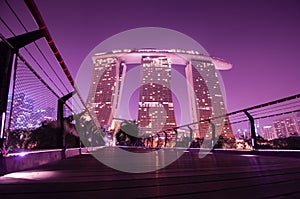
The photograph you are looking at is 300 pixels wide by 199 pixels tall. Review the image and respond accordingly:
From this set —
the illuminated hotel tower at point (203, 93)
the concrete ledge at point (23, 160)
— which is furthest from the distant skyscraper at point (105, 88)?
the concrete ledge at point (23, 160)

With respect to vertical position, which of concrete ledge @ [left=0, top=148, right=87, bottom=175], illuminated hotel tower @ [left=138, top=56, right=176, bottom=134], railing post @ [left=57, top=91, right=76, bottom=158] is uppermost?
illuminated hotel tower @ [left=138, top=56, right=176, bottom=134]

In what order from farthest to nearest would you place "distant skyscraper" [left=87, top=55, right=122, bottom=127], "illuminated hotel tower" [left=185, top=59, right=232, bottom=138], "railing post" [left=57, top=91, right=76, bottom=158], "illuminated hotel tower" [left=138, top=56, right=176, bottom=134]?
"illuminated hotel tower" [left=138, top=56, right=176, bottom=134], "illuminated hotel tower" [left=185, top=59, right=232, bottom=138], "distant skyscraper" [left=87, top=55, right=122, bottom=127], "railing post" [left=57, top=91, right=76, bottom=158]

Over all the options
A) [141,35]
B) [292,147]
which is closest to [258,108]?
[292,147]

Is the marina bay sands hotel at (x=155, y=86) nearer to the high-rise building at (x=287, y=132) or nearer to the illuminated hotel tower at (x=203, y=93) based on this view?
the illuminated hotel tower at (x=203, y=93)

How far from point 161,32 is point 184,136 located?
9092 centimetres

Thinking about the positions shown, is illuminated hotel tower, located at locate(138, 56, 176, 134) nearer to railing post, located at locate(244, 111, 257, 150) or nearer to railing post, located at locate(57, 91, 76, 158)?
railing post, located at locate(244, 111, 257, 150)

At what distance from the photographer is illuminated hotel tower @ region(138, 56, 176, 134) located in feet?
212

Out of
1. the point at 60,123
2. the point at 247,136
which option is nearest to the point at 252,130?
the point at 247,136

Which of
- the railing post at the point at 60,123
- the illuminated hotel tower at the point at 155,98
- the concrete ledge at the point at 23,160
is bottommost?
the concrete ledge at the point at 23,160

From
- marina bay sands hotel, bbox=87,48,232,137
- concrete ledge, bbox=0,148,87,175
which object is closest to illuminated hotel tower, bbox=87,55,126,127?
marina bay sands hotel, bbox=87,48,232,137

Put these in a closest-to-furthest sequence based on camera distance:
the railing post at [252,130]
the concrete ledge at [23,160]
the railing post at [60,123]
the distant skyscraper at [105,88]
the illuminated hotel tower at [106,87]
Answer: the concrete ledge at [23,160] < the railing post at [60,123] < the railing post at [252,130] < the distant skyscraper at [105,88] < the illuminated hotel tower at [106,87]

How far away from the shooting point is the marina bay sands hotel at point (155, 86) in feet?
212

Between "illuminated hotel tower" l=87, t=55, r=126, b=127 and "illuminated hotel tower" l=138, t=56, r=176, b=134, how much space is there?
914cm

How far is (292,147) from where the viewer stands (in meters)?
4.42
